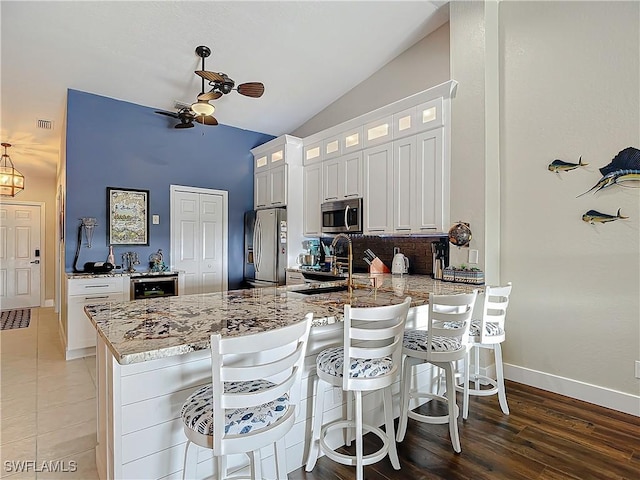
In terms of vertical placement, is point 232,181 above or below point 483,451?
above

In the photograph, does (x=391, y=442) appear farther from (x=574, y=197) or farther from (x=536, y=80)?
(x=536, y=80)

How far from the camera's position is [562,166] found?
10.0ft

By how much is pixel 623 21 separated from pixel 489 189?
1.58 meters

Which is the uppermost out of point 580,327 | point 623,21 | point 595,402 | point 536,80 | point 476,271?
point 623,21

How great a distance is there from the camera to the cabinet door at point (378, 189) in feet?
13.1

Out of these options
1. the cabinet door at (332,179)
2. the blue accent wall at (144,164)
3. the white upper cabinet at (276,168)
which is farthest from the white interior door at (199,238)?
the cabinet door at (332,179)

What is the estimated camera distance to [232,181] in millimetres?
5738

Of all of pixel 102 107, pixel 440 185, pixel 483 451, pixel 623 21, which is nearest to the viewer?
pixel 483 451

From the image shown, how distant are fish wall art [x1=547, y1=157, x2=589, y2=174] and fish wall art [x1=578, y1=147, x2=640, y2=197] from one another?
178mm

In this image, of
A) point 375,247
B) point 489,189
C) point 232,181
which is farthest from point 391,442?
point 232,181

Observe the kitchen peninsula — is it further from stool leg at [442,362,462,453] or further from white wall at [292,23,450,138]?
white wall at [292,23,450,138]

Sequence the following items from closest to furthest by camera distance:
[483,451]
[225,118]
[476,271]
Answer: [483,451] → [476,271] → [225,118]

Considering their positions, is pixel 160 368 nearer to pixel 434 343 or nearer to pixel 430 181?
pixel 434 343

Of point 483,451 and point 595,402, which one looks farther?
point 595,402
